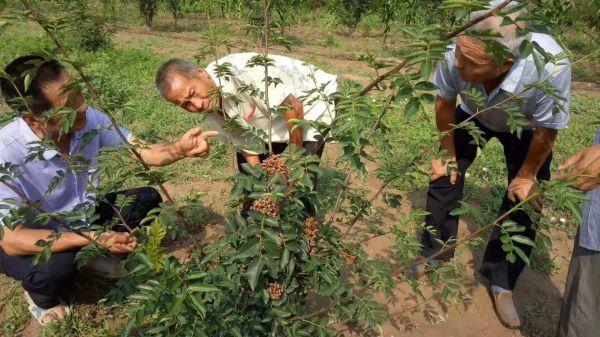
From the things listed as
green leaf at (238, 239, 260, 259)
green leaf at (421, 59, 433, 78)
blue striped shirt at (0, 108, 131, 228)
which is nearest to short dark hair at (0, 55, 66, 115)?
blue striped shirt at (0, 108, 131, 228)

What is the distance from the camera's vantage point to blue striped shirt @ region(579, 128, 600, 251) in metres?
1.60

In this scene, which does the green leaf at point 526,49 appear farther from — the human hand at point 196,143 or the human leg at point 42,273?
the human leg at point 42,273

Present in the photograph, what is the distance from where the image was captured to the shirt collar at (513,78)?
1.88m

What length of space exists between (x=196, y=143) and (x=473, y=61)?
1.12m

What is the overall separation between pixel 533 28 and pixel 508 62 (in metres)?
0.97

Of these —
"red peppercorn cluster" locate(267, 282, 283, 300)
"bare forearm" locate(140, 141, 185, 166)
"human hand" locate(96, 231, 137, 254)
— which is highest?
"bare forearm" locate(140, 141, 185, 166)

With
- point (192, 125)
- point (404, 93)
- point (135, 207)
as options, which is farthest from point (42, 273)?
point (192, 125)

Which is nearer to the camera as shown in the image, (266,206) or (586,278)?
(266,206)

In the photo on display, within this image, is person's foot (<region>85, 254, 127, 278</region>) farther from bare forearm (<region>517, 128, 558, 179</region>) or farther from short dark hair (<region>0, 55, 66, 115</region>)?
bare forearm (<region>517, 128, 558, 179</region>)

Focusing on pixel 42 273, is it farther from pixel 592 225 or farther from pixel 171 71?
pixel 592 225

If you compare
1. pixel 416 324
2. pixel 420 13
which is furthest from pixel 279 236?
pixel 420 13

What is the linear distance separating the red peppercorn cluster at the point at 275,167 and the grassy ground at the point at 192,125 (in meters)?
0.38

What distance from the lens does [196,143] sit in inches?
67.8

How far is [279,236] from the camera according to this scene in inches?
45.8
